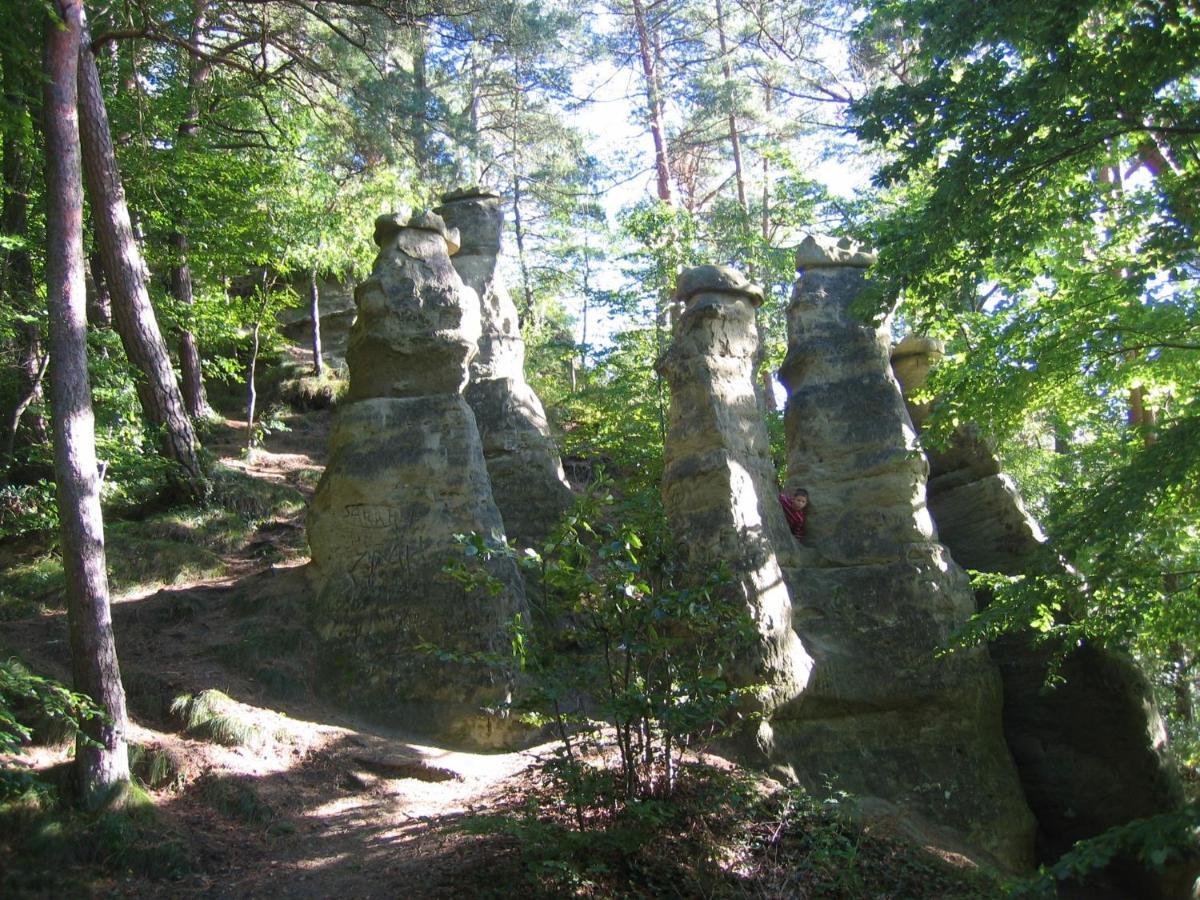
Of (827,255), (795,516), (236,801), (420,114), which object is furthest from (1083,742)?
(420,114)

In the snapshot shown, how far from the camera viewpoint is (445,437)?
10148 millimetres

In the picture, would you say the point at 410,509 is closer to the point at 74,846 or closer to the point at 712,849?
the point at 74,846

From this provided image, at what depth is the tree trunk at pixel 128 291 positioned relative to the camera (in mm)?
11391

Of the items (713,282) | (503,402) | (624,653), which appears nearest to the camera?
(624,653)

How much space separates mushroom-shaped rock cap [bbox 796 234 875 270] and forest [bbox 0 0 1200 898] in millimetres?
100

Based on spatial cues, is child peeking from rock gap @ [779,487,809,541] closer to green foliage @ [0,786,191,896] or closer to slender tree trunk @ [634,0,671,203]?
green foliage @ [0,786,191,896]

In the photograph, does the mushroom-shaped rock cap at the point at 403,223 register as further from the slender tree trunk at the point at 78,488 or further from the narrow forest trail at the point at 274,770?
the narrow forest trail at the point at 274,770

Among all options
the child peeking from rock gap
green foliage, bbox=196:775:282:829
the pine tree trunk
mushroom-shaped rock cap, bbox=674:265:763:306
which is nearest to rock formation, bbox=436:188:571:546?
the child peeking from rock gap

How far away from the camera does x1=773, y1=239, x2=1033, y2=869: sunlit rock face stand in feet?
30.1

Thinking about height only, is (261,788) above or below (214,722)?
below

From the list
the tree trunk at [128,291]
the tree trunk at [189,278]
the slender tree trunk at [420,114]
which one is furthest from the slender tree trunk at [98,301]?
the slender tree trunk at [420,114]

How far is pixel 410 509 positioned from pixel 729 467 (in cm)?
333

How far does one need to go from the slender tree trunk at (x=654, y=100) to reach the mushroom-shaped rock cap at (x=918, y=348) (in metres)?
9.24

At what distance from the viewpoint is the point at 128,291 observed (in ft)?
38.7
